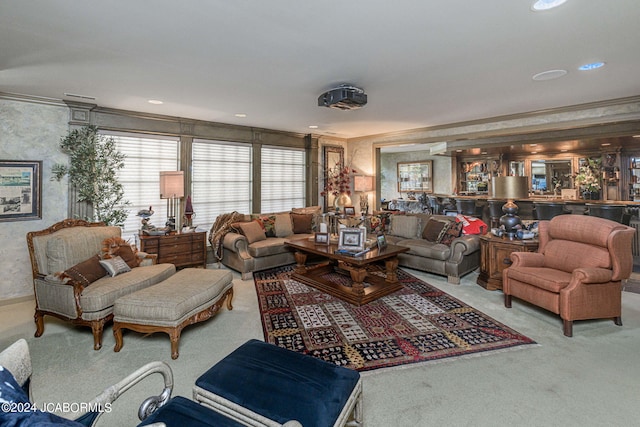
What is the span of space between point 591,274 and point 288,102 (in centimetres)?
380

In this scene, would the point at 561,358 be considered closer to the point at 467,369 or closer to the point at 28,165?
the point at 467,369

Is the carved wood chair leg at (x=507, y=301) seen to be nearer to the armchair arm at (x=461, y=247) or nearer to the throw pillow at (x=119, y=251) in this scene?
the armchair arm at (x=461, y=247)

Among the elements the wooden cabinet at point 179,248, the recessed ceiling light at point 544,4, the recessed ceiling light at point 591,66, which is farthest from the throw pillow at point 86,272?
the recessed ceiling light at point 591,66

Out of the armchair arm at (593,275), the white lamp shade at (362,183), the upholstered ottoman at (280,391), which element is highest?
the white lamp shade at (362,183)

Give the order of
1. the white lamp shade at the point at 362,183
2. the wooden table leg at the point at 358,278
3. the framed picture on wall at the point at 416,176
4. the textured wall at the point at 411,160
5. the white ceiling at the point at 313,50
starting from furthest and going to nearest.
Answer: the framed picture on wall at the point at 416,176 → the textured wall at the point at 411,160 → the white lamp shade at the point at 362,183 → the wooden table leg at the point at 358,278 → the white ceiling at the point at 313,50

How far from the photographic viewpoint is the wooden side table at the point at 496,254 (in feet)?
12.3

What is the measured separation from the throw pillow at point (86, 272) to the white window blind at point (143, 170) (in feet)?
5.85

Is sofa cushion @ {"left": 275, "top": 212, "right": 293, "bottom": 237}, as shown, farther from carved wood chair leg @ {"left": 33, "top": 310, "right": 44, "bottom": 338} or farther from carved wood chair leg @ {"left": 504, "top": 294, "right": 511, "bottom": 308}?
carved wood chair leg @ {"left": 504, "top": 294, "right": 511, "bottom": 308}

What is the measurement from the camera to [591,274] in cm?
278

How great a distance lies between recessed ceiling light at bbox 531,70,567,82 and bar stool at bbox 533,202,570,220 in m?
4.27

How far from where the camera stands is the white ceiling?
1.99 m

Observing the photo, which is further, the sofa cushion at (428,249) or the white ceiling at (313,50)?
the sofa cushion at (428,249)

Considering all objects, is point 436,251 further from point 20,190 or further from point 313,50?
point 20,190

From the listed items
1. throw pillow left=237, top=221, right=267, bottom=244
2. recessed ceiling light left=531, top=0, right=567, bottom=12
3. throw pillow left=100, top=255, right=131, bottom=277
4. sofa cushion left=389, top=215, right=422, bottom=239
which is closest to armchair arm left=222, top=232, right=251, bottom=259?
throw pillow left=237, top=221, right=267, bottom=244
